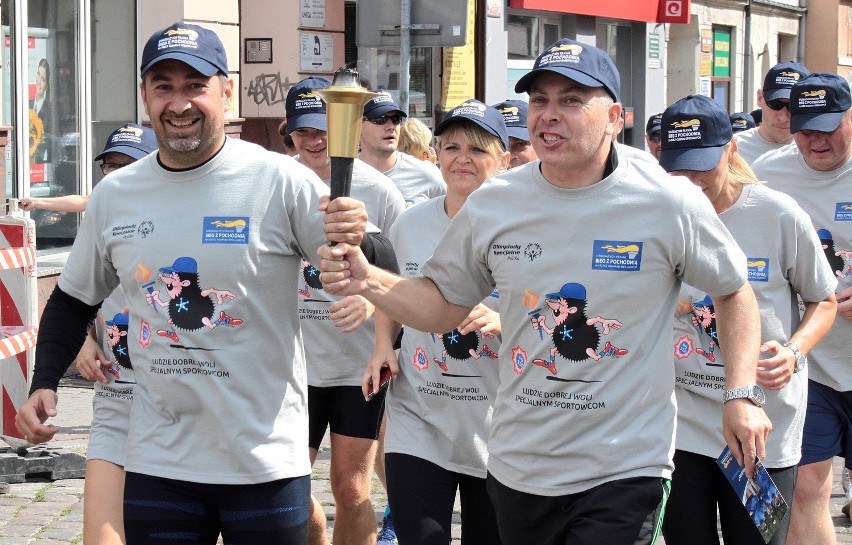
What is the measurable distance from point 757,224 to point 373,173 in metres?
2.13

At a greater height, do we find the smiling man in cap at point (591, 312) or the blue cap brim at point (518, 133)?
the blue cap brim at point (518, 133)

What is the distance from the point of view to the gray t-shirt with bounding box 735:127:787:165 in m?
9.24

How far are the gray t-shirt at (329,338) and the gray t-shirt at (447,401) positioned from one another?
0.88 meters

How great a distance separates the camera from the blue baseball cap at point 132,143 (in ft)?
18.4

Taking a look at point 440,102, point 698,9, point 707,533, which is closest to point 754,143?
point 707,533

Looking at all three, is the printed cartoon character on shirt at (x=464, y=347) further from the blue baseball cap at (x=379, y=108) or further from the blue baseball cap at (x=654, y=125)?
the blue baseball cap at (x=654, y=125)

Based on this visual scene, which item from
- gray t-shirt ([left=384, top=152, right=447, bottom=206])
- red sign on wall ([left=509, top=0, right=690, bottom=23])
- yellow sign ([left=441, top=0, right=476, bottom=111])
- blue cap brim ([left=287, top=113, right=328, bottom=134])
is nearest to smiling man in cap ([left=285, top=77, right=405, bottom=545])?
blue cap brim ([left=287, top=113, right=328, bottom=134])

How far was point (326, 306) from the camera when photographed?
6312 mm

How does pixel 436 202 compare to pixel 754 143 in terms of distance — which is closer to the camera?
pixel 436 202

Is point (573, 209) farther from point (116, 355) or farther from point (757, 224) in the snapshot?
point (116, 355)

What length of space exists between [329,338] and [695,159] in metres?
2.02

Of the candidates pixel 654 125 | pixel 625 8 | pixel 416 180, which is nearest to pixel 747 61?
pixel 625 8

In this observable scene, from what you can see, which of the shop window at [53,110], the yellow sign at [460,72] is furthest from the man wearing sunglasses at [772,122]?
the yellow sign at [460,72]

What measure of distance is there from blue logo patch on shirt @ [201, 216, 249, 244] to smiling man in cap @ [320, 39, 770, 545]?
47 centimetres
